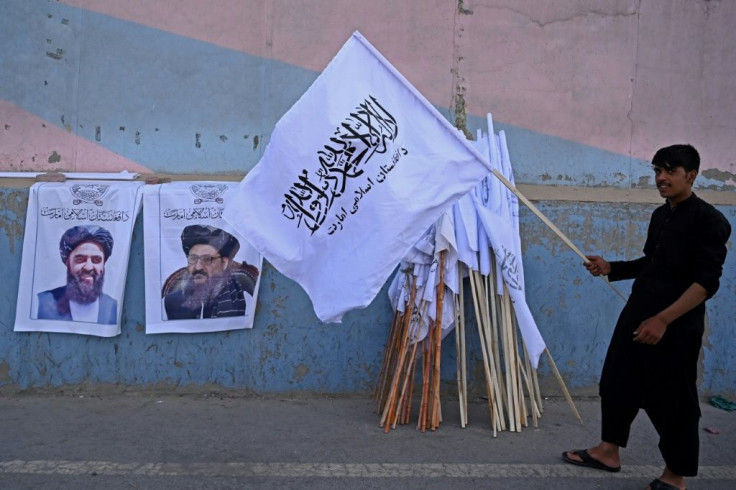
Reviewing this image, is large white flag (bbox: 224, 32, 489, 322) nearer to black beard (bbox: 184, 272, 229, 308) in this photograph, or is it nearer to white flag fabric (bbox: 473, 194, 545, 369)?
white flag fabric (bbox: 473, 194, 545, 369)

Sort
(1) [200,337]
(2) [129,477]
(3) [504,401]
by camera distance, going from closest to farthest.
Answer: (2) [129,477], (3) [504,401], (1) [200,337]

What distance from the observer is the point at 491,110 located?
5.67 metres

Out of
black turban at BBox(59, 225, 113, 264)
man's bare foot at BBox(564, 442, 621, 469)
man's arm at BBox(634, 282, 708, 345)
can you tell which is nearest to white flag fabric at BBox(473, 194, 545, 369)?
man's bare foot at BBox(564, 442, 621, 469)

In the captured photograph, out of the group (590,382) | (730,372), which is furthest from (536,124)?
(730,372)

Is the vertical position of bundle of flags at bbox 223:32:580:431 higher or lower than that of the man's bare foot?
higher

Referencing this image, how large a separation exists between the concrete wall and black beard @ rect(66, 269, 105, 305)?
222mm

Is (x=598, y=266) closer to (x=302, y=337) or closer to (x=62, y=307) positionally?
(x=302, y=337)

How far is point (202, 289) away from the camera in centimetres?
543

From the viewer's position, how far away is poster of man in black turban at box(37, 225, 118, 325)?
17.7 ft

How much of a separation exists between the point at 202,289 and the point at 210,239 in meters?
0.37

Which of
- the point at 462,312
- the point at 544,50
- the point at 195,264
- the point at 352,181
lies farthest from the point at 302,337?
the point at 544,50

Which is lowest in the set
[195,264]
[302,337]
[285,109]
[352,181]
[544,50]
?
[302,337]

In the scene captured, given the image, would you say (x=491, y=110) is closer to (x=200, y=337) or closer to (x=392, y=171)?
(x=392, y=171)

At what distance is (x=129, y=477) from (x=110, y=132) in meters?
2.65
